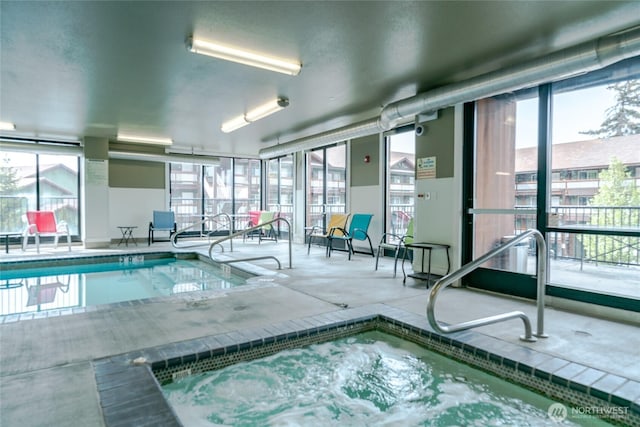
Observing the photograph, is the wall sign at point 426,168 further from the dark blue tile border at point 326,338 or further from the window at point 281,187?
the window at point 281,187

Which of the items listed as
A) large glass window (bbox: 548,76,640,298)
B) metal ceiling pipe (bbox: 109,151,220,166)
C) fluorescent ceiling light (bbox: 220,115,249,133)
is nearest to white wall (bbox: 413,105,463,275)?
large glass window (bbox: 548,76,640,298)

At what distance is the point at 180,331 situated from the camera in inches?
107

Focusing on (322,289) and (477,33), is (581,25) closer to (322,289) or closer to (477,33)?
(477,33)

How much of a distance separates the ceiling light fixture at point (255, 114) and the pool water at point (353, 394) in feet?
11.4

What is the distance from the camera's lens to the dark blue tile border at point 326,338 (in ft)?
5.68

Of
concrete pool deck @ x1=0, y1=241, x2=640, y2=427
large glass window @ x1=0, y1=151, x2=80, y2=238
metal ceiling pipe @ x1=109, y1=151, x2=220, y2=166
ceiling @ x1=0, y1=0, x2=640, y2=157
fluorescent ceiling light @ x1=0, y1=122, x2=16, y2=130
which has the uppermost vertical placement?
ceiling @ x1=0, y1=0, x2=640, y2=157

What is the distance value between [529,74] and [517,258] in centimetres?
190

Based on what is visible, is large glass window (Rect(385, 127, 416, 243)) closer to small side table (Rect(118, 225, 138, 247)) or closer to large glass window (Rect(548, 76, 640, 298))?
large glass window (Rect(548, 76, 640, 298))

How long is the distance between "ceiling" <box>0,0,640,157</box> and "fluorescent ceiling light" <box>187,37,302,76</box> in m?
0.11

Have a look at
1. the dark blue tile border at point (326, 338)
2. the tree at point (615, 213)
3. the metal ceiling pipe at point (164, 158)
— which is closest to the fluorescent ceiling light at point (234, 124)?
the metal ceiling pipe at point (164, 158)

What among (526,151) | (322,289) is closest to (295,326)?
(322,289)

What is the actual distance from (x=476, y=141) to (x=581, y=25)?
63.1 inches

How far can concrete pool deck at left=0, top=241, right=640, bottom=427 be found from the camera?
178 cm

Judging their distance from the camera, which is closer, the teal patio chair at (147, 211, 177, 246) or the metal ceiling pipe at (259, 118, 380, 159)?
the metal ceiling pipe at (259, 118, 380, 159)
